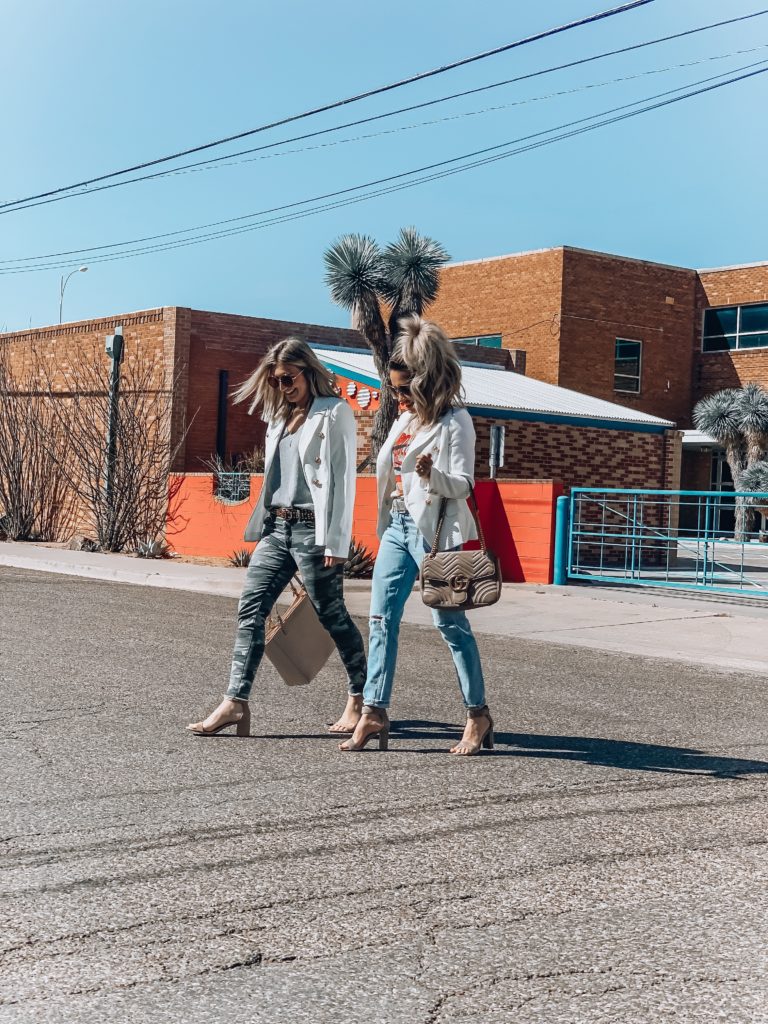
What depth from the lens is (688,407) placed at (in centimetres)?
4112

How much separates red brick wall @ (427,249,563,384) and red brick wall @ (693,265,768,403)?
19.6ft

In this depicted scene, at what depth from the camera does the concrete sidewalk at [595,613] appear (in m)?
11.7

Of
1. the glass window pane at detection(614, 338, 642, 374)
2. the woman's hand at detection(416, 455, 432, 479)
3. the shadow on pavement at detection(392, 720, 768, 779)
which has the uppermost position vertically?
the glass window pane at detection(614, 338, 642, 374)

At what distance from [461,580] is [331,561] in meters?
0.73

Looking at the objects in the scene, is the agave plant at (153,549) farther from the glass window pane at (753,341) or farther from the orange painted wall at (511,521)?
the glass window pane at (753,341)

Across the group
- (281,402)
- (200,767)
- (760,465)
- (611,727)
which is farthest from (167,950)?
(760,465)

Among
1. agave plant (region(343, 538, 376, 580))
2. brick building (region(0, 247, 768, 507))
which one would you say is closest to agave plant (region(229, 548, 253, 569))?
agave plant (region(343, 538, 376, 580))

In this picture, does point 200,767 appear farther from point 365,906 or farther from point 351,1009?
point 351,1009

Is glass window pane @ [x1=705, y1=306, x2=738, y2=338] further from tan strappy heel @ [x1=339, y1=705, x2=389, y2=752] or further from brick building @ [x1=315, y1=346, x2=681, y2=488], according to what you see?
tan strappy heel @ [x1=339, y1=705, x2=389, y2=752]

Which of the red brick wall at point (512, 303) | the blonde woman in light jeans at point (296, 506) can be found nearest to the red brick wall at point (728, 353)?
the red brick wall at point (512, 303)

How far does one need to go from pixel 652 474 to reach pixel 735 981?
76.2 feet

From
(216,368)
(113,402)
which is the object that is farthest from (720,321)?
(113,402)

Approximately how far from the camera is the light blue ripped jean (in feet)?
20.8

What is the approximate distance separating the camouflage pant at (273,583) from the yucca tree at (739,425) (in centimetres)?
3231
